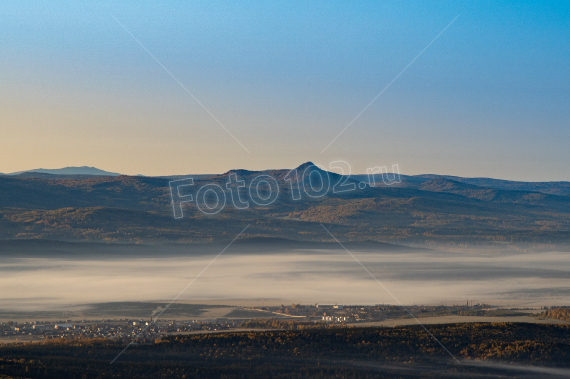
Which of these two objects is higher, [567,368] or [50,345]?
[50,345]

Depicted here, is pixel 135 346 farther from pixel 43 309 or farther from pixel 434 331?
pixel 43 309

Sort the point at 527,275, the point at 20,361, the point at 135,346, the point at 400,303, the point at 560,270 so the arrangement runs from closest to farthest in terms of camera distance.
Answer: the point at 20,361, the point at 135,346, the point at 400,303, the point at 527,275, the point at 560,270

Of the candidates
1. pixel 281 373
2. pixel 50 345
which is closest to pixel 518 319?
pixel 281 373

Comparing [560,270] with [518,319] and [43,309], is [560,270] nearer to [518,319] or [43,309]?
[518,319]

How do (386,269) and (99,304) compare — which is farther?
(386,269)

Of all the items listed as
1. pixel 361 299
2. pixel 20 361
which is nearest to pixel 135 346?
pixel 20 361

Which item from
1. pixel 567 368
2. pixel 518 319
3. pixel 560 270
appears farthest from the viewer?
pixel 560 270
